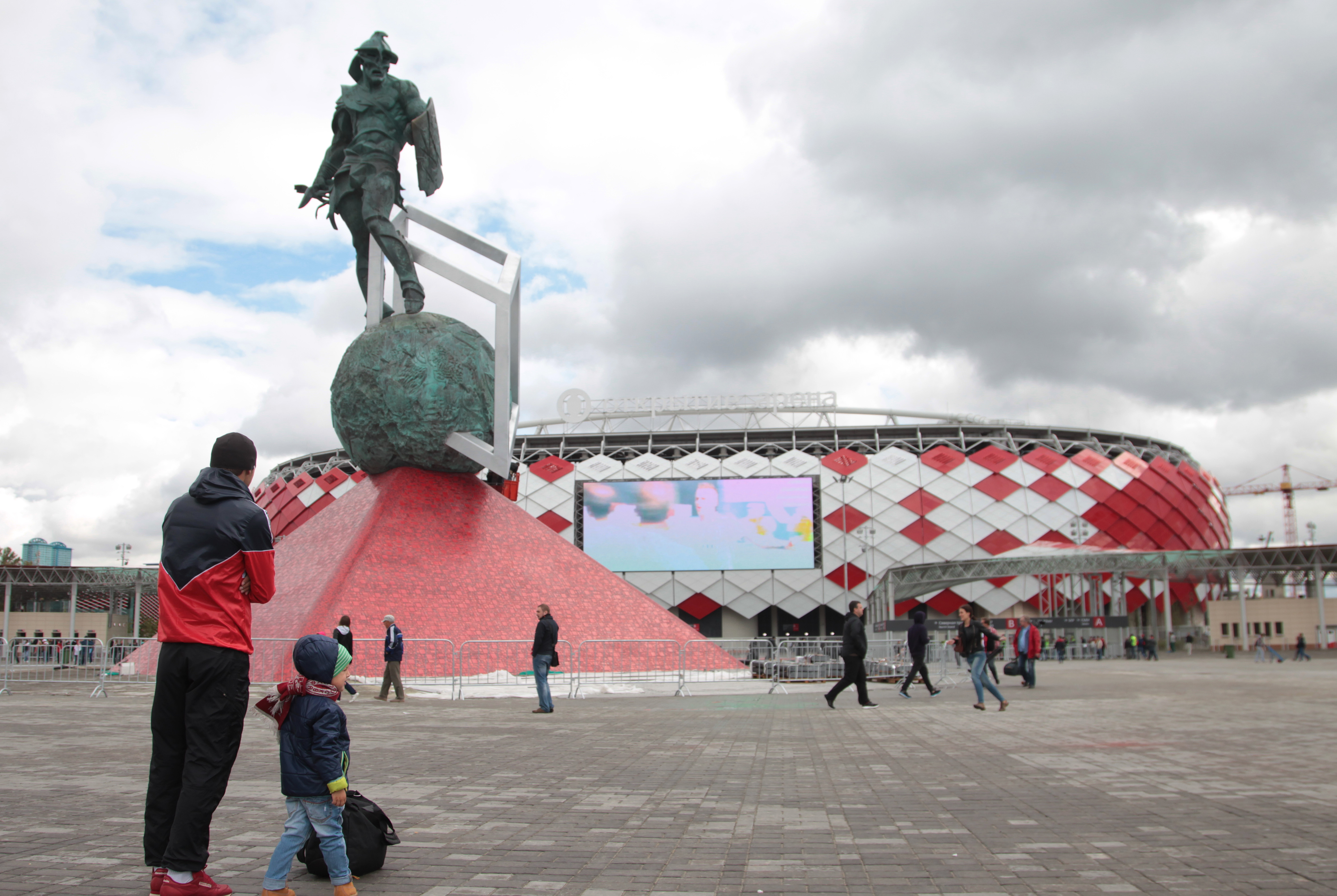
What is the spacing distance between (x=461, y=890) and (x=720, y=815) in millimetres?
1864

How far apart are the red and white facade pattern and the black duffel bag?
46.7 metres

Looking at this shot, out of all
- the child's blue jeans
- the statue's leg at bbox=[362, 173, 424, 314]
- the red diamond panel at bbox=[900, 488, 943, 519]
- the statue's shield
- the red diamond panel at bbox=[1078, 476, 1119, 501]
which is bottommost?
the child's blue jeans

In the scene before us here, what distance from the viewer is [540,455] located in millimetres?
56344

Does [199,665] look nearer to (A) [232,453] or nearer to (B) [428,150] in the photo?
(A) [232,453]

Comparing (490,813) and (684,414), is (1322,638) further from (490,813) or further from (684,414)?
(490,813)

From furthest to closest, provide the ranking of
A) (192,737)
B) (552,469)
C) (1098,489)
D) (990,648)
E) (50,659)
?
(552,469), (1098,489), (50,659), (990,648), (192,737)

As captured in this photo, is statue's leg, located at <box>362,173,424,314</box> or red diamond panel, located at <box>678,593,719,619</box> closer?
statue's leg, located at <box>362,173,424,314</box>

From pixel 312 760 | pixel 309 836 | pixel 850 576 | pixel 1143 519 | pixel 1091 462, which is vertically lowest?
pixel 309 836

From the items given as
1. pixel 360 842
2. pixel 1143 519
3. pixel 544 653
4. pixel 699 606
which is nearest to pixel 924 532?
pixel 1143 519

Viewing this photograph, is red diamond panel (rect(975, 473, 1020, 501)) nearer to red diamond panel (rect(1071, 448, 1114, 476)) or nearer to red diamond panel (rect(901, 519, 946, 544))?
red diamond panel (rect(901, 519, 946, 544))

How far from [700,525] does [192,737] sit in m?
47.4

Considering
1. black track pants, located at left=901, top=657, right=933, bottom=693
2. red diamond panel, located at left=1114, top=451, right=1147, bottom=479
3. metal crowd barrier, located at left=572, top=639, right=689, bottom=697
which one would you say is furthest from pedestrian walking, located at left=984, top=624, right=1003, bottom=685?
red diamond panel, located at left=1114, top=451, right=1147, bottom=479

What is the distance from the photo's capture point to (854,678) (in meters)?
12.0

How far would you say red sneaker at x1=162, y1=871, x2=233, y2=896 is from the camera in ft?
11.3
